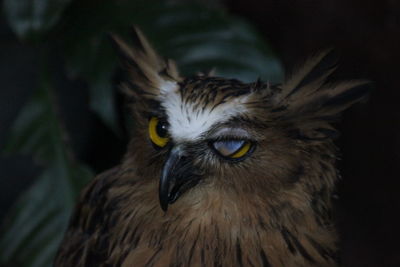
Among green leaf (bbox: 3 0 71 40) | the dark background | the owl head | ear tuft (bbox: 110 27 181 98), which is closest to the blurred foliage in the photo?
green leaf (bbox: 3 0 71 40)

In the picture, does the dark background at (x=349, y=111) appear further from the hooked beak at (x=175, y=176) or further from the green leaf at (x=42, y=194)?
the hooked beak at (x=175, y=176)

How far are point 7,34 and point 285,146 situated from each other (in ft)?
5.29

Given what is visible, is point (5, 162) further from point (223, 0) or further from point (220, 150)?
point (220, 150)

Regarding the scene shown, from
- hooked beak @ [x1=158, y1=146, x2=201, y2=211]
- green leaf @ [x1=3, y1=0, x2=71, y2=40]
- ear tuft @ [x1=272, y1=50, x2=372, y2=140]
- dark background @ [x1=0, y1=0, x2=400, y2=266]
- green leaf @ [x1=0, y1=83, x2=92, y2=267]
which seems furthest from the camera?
dark background @ [x1=0, y1=0, x2=400, y2=266]

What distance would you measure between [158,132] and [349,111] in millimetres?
1258

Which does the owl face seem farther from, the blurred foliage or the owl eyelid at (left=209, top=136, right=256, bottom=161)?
the blurred foliage

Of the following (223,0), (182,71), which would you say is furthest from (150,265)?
(223,0)

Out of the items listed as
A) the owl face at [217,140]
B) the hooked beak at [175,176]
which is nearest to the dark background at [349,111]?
the owl face at [217,140]

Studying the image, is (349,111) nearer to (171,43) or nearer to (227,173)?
(171,43)

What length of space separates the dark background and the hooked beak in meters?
1.11

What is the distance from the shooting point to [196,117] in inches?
53.1

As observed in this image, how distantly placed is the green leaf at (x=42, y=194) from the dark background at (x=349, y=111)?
0.32 metres

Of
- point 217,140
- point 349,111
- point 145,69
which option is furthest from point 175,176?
point 349,111

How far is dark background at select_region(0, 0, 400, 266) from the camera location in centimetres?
235
